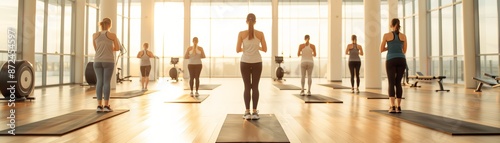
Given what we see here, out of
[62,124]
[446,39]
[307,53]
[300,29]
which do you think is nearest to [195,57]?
[307,53]

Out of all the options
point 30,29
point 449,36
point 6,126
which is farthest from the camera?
point 449,36

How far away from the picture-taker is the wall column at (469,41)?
9.80 meters

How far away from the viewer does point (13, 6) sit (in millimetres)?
8203

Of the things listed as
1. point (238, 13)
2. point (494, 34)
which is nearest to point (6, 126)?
point (494, 34)

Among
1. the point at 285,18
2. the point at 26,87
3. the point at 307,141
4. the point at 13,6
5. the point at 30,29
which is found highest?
the point at 285,18

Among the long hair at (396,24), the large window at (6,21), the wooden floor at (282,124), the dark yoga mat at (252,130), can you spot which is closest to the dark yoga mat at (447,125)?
the wooden floor at (282,124)

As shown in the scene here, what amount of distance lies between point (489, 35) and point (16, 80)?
12812mm

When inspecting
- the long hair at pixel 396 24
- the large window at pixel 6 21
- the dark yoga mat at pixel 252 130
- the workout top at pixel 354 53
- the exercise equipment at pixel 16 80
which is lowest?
the dark yoga mat at pixel 252 130

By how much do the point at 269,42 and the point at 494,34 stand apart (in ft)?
34.5

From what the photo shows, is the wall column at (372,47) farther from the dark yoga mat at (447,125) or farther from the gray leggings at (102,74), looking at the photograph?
the gray leggings at (102,74)

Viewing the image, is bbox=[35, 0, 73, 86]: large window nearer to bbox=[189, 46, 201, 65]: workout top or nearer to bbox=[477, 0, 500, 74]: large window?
bbox=[189, 46, 201, 65]: workout top

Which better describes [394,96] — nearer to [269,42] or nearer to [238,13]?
[269,42]

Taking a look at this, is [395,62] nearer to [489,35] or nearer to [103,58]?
[103,58]

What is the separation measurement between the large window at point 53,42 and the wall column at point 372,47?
33.5ft
